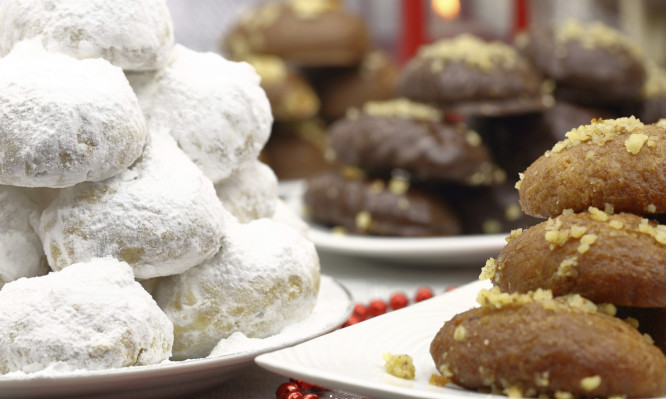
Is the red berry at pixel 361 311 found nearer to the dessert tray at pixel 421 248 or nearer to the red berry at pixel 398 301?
the red berry at pixel 398 301

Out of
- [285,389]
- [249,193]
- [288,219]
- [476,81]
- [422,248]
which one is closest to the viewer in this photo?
[285,389]

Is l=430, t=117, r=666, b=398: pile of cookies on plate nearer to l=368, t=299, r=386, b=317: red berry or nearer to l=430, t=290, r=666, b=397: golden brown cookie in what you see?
l=430, t=290, r=666, b=397: golden brown cookie

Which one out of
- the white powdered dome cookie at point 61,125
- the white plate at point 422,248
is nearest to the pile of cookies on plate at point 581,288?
the white powdered dome cookie at point 61,125

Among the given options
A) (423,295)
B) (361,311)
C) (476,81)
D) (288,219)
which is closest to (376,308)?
(361,311)

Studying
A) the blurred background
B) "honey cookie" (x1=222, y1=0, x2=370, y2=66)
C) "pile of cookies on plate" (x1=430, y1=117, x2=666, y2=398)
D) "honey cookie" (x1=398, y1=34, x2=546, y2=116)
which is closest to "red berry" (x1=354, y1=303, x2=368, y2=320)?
"pile of cookies on plate" (x1=430, y1=117, x2=666, y2=398)

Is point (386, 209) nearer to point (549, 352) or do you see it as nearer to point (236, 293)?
point (236, 293)

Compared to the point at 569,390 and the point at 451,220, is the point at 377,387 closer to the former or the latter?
the point at 569,390

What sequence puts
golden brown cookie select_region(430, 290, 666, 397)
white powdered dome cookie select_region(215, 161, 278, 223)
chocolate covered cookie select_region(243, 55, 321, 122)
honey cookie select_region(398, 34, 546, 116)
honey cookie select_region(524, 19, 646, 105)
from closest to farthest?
1. golden brown cookie select_region(430, 290, 666, 397)
2. white powdered dome cookie select_region(215, 161, 278, 223)
3. honey cookie select_region(398, 34, 546, 116)
4. honey cookie select_region(524, 19, 646, 105)
5. chocolate covered cookie select_region(243, 55, 321, 122)
